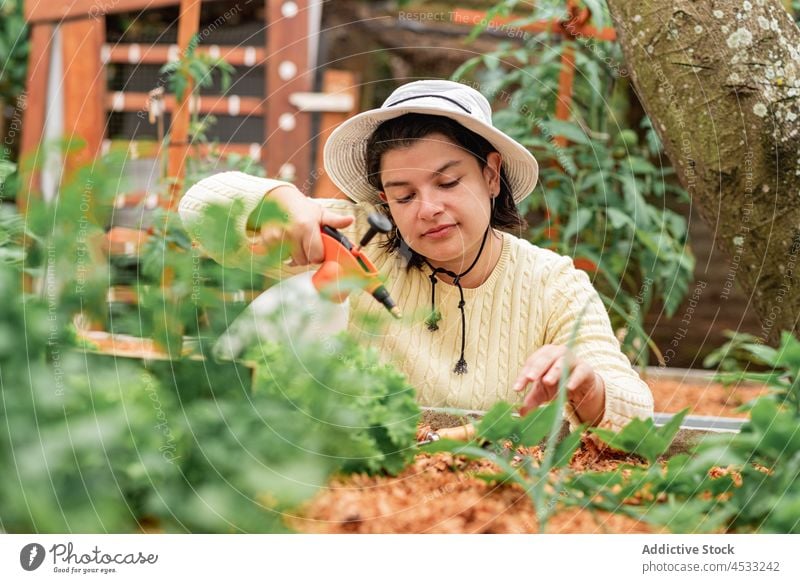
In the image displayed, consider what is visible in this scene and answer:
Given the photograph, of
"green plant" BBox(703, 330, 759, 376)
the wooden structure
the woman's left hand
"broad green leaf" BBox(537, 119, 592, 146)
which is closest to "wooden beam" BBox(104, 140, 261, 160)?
the wooden structure

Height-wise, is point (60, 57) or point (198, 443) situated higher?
point (60, 57)

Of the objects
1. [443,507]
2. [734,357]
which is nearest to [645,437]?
[443,507]

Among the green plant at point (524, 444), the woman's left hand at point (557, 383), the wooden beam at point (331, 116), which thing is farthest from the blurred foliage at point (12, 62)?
the green plant at point (524, 444)

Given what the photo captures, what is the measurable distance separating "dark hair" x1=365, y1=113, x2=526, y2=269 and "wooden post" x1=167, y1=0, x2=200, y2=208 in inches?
22.7

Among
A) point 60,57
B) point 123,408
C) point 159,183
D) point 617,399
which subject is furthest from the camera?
point 60,57

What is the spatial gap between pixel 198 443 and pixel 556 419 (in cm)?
29

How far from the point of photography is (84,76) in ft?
8.03

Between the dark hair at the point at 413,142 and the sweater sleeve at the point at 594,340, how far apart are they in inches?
4.9

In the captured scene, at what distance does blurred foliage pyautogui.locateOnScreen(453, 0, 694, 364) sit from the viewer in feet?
5.89

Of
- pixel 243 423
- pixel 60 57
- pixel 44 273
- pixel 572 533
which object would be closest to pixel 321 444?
pixel 243 423

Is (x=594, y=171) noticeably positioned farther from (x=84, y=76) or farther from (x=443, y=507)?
(x=84, y=76)

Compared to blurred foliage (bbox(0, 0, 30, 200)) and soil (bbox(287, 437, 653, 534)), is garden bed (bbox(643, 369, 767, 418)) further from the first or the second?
blurred foliage (bbox(0, 0, 30, 200))
